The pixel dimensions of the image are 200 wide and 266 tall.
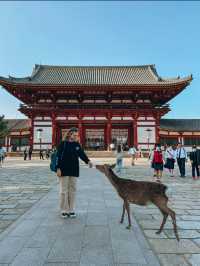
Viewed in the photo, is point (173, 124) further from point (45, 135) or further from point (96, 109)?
point (45, 135)

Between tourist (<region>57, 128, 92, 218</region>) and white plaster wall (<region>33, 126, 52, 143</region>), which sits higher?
white plaster wall (<region>33, 126, 52, 143</region>)

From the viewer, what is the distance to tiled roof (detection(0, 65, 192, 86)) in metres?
29.5

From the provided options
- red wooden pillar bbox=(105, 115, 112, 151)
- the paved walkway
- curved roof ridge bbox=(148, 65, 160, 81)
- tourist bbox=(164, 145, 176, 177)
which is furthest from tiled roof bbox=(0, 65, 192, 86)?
the paved walkway

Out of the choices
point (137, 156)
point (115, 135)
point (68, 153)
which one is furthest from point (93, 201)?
point (115, 135)

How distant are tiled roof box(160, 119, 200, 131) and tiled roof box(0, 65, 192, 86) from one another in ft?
20.6

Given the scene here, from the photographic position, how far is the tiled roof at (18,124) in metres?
32.6

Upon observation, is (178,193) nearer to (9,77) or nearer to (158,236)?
(158,236)

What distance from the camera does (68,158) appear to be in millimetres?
4906

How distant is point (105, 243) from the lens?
350 cm

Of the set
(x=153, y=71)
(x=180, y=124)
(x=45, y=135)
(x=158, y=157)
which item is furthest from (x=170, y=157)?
(x=153, y=71)

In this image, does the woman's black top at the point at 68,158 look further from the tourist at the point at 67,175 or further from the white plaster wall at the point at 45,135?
the white plaster wall at the point at 45,135

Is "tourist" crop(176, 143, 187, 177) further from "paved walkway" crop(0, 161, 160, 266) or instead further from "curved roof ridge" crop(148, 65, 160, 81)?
"curved roof ridge" crop(148, 65, 160, 81)

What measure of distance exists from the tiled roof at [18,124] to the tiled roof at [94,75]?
266 inches

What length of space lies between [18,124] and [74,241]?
33.1 metres
